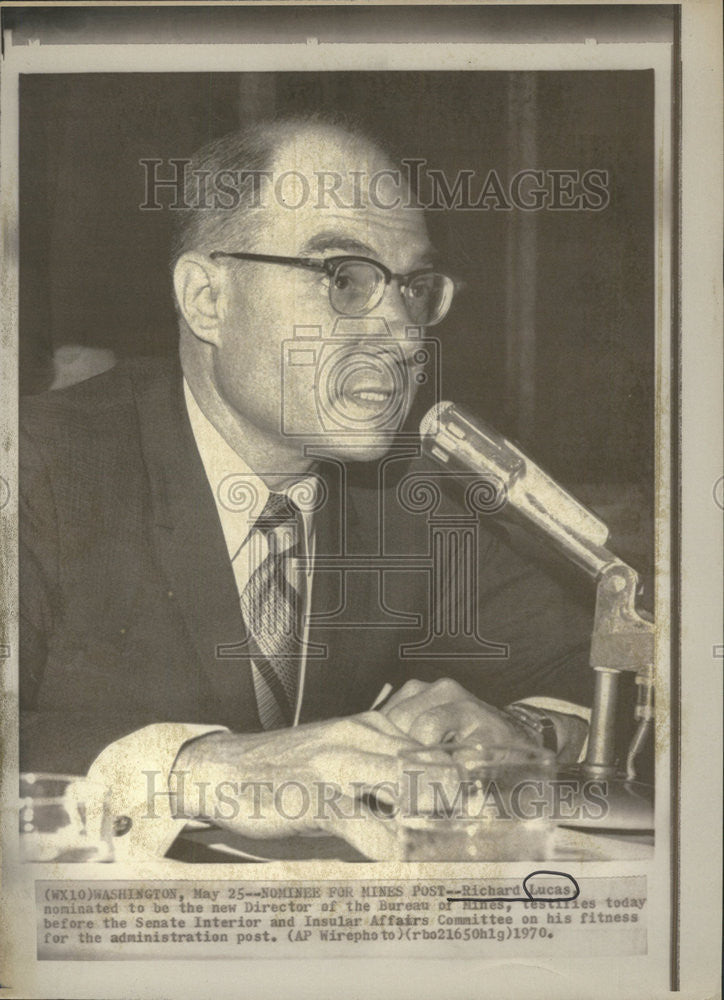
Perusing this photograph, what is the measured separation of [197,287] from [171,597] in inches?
28.4

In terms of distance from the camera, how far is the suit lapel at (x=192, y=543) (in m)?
2.51

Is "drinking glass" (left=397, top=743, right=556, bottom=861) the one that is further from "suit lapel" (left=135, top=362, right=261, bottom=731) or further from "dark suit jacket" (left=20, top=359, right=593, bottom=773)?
"suit lapel" (left=135, top=362, right=261, bottom=731)

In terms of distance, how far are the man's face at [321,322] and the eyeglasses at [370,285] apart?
1cm

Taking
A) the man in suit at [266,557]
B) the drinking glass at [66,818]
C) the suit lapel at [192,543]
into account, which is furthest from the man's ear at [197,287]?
the drinking glass at [66,818]

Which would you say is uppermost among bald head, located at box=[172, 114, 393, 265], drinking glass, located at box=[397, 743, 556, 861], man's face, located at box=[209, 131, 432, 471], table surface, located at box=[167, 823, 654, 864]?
bald head, located at box=[172, 114, 393, 265]

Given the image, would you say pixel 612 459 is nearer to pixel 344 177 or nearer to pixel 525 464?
pixel 525 464

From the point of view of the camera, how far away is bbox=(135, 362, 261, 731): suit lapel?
251 centimetres

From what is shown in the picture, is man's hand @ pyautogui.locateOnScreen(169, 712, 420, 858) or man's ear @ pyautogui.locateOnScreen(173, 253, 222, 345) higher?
man's ear @ pyautogui.locateOnScreen(173, 253, 222, 345)

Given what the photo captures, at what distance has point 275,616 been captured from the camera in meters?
2.53

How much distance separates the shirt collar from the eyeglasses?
395mm

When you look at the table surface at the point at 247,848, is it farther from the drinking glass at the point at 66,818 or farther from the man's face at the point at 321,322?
the man's face at the point at 321,322

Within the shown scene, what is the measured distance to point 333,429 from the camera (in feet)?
8.39

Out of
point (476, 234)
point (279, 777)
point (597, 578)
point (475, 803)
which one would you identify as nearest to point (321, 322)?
point (476, 234)

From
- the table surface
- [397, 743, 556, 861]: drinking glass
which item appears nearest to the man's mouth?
[397, 743, 556, 861]: drinking glass
